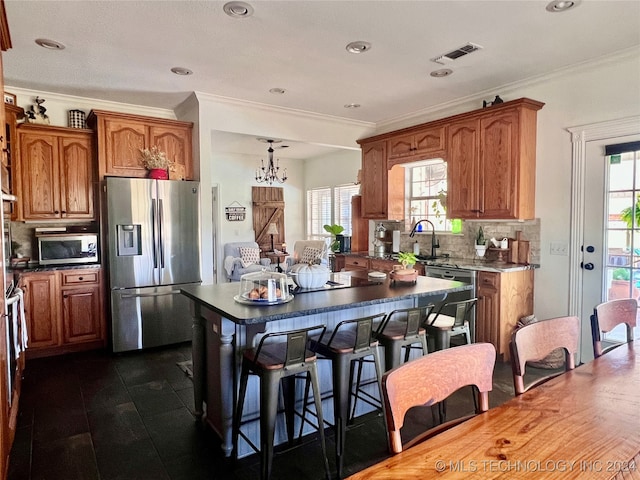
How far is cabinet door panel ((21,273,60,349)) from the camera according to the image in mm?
3881

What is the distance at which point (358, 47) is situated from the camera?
10.3ft

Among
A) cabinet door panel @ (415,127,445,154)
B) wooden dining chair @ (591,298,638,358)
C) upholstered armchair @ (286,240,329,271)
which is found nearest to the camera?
wooden dining chair @ (591,298,638,358)

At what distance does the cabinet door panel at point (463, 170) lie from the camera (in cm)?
417

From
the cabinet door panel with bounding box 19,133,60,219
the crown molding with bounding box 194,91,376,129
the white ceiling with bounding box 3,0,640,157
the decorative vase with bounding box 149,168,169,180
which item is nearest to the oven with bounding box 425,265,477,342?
the white ceiling with bounding box 3,0,640,157

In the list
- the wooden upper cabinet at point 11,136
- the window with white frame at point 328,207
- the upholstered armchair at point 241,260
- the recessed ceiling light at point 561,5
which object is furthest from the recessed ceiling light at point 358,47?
the upholstered armchair at point 241,260

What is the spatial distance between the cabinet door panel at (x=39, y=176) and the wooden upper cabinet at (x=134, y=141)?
46 cm

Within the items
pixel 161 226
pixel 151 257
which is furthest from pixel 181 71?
pixel 151 257

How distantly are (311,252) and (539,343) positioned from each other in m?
6.64

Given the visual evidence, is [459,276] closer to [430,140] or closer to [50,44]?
[430,140]

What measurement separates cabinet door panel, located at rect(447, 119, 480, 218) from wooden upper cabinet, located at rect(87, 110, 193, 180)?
2.96m

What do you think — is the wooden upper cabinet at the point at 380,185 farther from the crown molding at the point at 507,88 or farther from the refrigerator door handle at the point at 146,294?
the refrigerator door handle at the point at 146,294

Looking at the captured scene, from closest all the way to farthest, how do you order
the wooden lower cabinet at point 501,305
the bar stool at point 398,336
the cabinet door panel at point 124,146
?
1. the bar stool at point 398,336
2. the wooden lower cabinet at point 501,305
3. the cabinet door panel at point 124,146

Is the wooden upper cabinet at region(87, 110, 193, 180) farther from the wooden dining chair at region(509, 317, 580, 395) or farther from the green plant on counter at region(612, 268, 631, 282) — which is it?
the green plant on counter at region(612, 268, 631, 282)

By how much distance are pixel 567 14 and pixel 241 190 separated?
696cm
